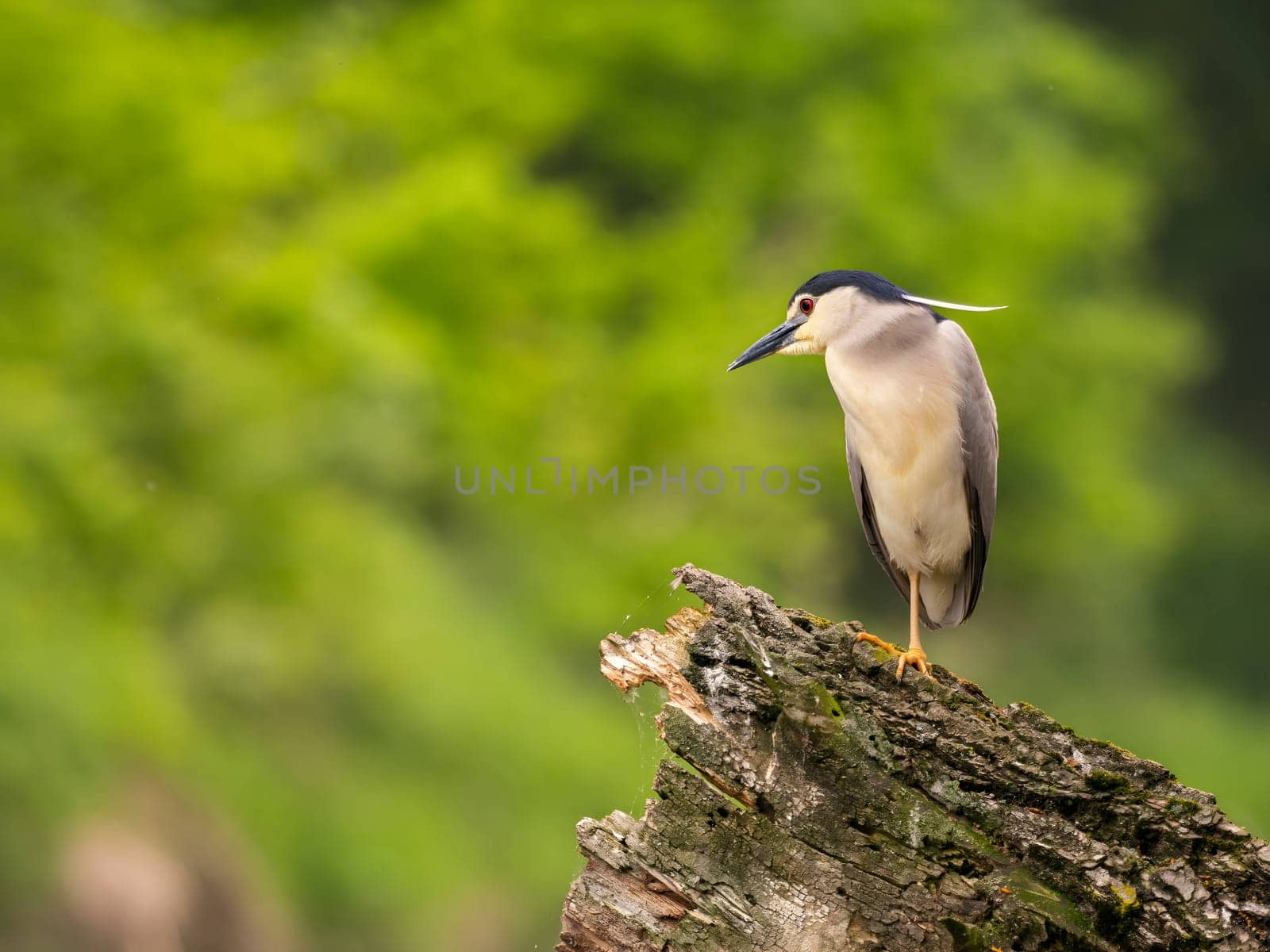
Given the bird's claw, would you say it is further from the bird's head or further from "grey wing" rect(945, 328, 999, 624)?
the bird's head

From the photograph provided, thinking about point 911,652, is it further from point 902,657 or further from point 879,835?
point 879,835

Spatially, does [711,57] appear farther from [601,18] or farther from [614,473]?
[614,473]

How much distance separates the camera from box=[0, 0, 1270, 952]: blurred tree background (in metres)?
5.27

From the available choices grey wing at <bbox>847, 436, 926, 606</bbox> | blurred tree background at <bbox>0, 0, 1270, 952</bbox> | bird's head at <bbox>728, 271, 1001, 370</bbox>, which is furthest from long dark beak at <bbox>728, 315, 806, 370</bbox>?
blurred tree background at <bbox>0, 0, 1270, 952</bbox>

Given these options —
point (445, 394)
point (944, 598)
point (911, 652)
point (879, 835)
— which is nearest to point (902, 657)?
point (911, 652)

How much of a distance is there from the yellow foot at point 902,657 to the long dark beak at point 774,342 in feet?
1.85

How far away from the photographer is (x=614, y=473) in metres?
6.47

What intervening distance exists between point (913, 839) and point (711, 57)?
18.3 ft

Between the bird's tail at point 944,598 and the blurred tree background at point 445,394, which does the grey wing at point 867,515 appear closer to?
the bird's tail at point 944,598

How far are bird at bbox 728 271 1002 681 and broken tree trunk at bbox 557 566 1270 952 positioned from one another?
1.12ft

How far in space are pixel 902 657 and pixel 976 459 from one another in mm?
664

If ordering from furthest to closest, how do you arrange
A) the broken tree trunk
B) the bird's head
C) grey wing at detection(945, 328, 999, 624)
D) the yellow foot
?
grey wing at detection(945, 328, 999, 624) < the bird's head < the yellow foot < the broken tree trunk

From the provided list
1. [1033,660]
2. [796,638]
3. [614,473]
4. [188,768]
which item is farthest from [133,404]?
[1033,660]

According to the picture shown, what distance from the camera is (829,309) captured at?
260cm
